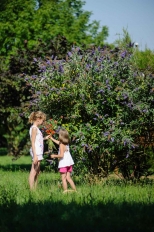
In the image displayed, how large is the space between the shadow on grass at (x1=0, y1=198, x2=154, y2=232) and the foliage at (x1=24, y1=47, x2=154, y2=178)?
14.6 ft

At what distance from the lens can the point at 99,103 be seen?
13.1m

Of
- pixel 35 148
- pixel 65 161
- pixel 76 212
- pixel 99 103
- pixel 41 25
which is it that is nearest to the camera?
pixel 76 212

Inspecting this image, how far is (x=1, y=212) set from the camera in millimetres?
8086

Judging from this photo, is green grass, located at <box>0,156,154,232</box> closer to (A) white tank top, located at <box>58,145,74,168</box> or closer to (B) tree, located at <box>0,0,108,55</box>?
(A) white tank top, located at <box>58,145,74,168</box>

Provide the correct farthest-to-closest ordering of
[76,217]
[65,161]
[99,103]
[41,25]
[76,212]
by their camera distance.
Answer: [41,25] < [99,103] < [65,161] < [76,212] < [76,217]

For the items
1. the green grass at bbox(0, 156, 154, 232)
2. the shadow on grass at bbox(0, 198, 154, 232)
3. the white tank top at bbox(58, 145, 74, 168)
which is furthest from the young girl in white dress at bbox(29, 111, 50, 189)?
the shadow on grass at bbox(0, 198, 154, 232)

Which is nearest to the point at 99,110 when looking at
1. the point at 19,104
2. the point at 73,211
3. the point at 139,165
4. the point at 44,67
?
the point at 44,67

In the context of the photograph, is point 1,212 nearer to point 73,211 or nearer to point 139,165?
point 73,211

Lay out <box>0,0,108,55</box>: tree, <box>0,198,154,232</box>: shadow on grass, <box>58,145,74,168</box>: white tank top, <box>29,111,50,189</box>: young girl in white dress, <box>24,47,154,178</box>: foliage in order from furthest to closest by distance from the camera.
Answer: <box>0,0,108,55</box>: tree
<box>24,47,154,178</box>: foliage
<box>29,111,50,189</box>: young girl in white dress
<box>58,145,74,168</box>: white tank top
<box>0,198,154,232</box>: shadow on grass

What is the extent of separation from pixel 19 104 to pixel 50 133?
957 centimetres

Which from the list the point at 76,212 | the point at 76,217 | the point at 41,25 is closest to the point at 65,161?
the point at 76,212

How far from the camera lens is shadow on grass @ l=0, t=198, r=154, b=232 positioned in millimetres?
7172

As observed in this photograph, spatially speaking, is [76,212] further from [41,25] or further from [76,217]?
[41,25]

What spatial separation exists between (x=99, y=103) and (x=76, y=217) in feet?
19.1
